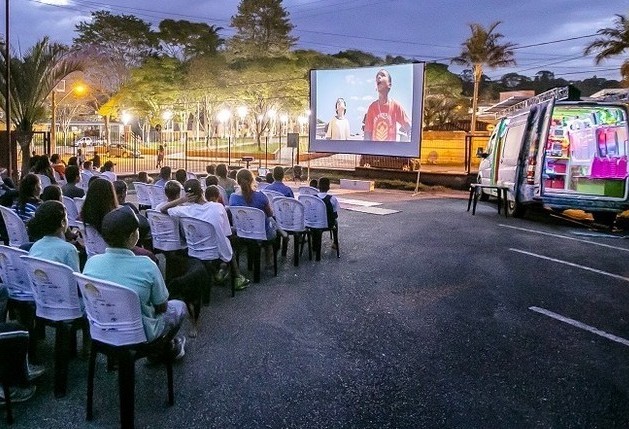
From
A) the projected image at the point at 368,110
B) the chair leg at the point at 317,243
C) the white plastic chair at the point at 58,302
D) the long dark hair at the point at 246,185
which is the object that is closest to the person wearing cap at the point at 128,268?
the white plastic chair at the point at 58,302

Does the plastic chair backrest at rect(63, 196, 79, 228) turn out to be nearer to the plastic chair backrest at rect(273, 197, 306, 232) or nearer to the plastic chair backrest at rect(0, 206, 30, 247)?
the plastic chair backrest at rect(0, 206, 30, 247)

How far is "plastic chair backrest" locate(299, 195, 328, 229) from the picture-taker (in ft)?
24.8

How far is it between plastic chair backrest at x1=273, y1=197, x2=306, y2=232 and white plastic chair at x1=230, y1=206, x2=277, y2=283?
0.78 m

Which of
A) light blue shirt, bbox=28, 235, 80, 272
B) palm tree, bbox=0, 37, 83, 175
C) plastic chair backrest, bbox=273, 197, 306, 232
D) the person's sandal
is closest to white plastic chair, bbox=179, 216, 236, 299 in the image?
the person's sandal

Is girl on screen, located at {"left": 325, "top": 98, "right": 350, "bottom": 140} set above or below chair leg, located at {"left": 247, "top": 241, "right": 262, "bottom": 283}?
above

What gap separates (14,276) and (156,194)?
16.5 ft

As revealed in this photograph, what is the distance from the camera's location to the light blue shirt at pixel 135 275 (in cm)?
324

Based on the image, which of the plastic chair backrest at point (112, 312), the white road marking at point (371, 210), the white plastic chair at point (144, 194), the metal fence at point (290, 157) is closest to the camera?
the plastic chair backrest at point (112, 312)

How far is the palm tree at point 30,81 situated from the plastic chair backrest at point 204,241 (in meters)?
9.73

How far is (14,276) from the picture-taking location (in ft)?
13.1

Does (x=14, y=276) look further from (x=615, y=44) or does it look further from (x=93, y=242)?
(x=615, y=44)

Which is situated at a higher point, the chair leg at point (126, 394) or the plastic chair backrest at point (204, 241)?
the plastic chair backrest at point (204, 241)

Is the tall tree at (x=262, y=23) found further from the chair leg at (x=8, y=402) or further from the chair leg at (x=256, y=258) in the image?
the chair leg at (x=8, y=402)

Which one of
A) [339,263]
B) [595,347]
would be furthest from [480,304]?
[339,263]
